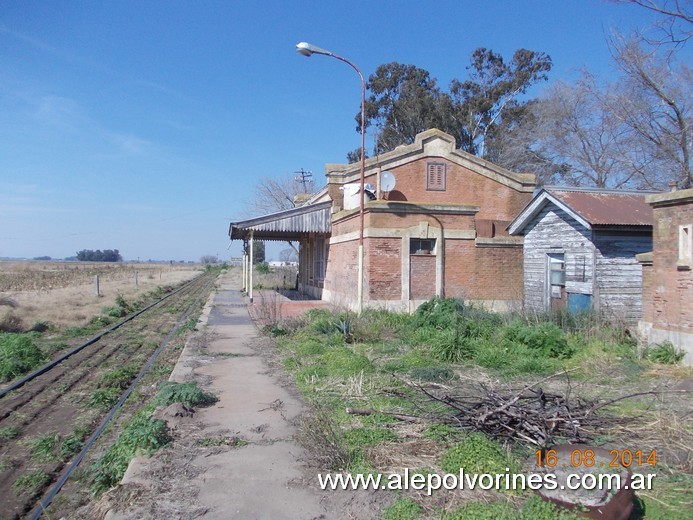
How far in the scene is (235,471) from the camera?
521cm

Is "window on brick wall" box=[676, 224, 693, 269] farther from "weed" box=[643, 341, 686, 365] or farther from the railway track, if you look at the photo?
the railway track

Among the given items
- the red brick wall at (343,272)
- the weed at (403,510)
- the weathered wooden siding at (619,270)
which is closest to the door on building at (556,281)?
the weathered wooden siding at (619,270)

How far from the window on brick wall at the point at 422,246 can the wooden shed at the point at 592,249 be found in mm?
3088

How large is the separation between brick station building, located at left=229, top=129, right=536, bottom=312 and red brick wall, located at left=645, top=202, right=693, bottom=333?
6.86m

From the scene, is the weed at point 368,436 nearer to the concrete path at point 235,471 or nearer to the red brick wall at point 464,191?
the concrete path at point 235,471

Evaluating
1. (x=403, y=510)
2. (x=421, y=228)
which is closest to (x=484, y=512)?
(x=403, y=510)

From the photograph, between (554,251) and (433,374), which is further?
(554,251)

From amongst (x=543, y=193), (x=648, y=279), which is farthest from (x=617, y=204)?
(x=648, y=279)

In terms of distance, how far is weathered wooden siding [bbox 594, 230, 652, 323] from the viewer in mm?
13195

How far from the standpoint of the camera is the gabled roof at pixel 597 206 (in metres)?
13.2

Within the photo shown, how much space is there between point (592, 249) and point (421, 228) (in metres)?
4.95

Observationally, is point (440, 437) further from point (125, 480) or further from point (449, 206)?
point (449, 206)

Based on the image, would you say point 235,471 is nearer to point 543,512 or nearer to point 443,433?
point 443,433

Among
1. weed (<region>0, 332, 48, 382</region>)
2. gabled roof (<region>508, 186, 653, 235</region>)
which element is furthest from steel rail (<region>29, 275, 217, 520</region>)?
gabled roof (<region>508, 186, 653, 235</region>)
